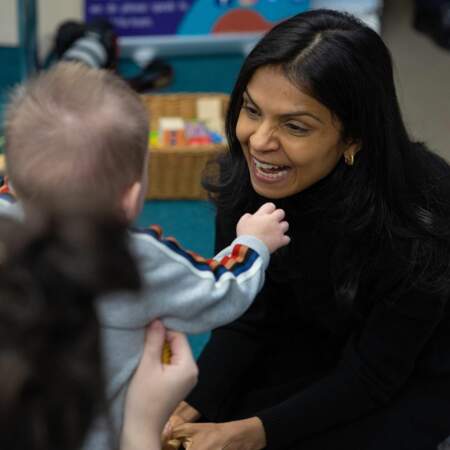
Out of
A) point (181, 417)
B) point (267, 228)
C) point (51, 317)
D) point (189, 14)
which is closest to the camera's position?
point (51, 317)

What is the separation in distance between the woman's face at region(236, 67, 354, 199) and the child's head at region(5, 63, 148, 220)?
334 millimetres

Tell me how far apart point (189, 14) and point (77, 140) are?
7.87 ft

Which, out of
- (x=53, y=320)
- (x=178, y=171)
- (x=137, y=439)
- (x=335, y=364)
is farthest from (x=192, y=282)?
(x=178, y=171)

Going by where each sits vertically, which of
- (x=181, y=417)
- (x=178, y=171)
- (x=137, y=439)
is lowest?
(x=178, y=171)

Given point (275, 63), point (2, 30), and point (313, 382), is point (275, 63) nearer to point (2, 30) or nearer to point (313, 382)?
point (313, 382)

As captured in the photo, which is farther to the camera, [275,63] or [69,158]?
[275,63]

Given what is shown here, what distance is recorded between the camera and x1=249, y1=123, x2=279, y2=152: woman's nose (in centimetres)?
104

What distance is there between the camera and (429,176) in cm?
112

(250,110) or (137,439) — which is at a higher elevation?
(250,110)

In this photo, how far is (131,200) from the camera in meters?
0.70

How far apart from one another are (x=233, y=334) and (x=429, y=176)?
0.42 meters

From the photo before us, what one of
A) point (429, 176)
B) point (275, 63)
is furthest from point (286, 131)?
point (429, 176)

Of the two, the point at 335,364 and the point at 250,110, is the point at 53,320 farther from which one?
the point at 335,364

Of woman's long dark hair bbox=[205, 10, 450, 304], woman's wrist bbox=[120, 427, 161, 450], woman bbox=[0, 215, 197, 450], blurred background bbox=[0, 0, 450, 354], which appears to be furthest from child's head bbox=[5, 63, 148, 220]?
blurred background bbox=[0, 0, 450, 354]
